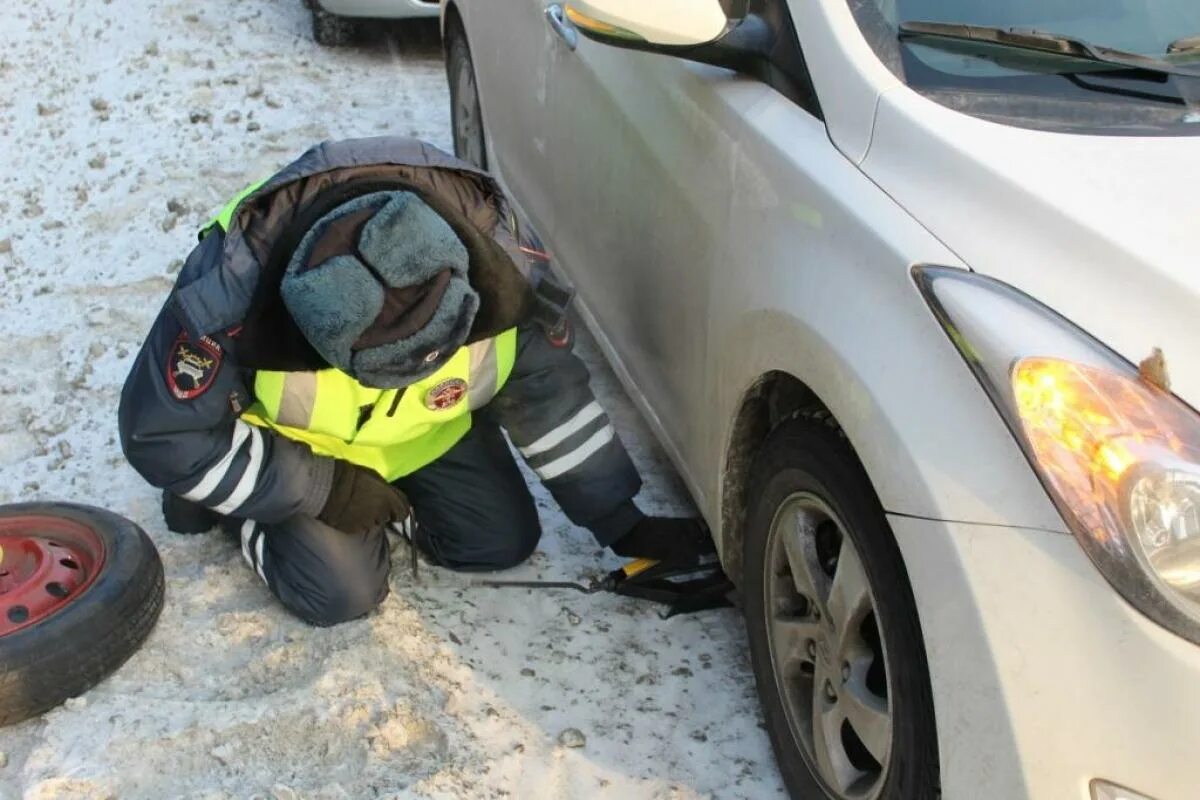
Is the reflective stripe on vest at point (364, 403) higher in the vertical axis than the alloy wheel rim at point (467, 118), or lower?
lower

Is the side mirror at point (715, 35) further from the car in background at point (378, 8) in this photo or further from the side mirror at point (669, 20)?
the car in background at point (378, 8)

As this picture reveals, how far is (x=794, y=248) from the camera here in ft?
6.23

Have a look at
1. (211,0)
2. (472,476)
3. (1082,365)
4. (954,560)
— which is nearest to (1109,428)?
(1082,365)

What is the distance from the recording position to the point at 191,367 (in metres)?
2.38

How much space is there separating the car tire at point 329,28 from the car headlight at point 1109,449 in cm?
554

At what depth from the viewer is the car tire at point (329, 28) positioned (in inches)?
251

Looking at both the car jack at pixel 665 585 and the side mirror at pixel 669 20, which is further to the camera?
the car jack at pixel 665 585

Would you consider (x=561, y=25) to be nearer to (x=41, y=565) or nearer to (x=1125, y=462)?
(x=41, y=565)

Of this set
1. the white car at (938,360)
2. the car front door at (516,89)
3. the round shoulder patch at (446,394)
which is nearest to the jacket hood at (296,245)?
the round shoulder patch at (446,394)

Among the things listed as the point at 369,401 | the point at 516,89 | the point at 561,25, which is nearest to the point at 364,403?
the point at 369,401

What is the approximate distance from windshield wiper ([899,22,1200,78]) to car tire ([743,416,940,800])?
23.9 inches

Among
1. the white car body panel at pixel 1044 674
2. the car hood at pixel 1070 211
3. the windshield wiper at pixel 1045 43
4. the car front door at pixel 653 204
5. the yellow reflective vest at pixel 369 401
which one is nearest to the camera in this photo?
the white car body panel at pixel 1044 674

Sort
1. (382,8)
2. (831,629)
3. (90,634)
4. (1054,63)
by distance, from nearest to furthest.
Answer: (1054,63) < (831,629) < (90,634) < (382,8)

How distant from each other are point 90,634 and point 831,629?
145cm
